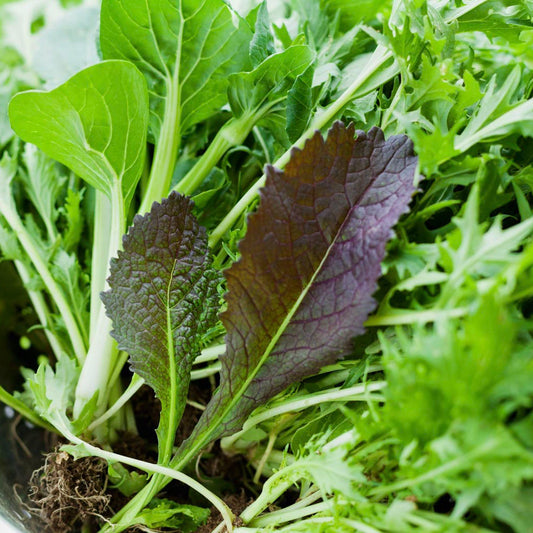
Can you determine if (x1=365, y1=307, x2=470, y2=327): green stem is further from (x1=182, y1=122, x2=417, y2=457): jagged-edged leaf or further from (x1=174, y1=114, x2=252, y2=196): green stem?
(x1=174, y1=114, x2=252, y2=196): green stem

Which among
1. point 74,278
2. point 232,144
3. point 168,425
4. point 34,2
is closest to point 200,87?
point 232,144

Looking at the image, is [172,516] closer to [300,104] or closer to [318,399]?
[318,399]

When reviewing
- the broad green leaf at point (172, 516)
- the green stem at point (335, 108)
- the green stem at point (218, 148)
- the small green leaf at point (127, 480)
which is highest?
the green stem at point (218, 148)

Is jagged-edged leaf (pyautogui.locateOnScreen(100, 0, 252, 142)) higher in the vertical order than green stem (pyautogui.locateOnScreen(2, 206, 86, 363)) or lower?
higher

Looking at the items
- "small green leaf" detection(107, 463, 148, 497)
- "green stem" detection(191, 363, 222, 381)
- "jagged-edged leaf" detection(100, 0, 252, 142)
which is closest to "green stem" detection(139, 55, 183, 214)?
"jagged-edged leaf" detection(100, 0, 252, 142)

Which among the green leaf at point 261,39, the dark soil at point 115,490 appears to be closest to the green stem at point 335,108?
the green leaf at point 261,39

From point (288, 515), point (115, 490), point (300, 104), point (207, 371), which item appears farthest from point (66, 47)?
point (288, 515)

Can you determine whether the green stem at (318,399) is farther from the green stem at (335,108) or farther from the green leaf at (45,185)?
the green leaf at (45,185)
